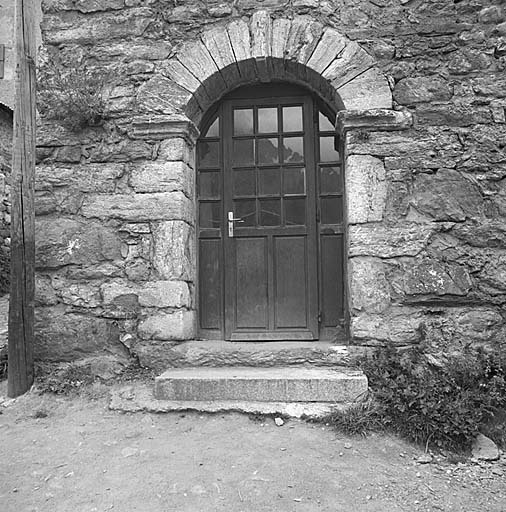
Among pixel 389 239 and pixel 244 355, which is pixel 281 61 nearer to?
pixel 389 239

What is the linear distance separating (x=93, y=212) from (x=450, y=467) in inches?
117

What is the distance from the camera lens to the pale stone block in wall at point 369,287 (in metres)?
3.49

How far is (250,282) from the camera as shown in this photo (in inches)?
157

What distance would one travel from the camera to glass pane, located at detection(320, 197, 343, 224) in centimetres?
391

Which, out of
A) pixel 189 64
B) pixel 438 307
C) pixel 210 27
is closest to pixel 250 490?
pixel 438 307

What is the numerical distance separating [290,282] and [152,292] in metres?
1.10

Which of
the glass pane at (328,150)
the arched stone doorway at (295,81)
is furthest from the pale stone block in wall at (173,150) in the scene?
the glass pane at (328,150)

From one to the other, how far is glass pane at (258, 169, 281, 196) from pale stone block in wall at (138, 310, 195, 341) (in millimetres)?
1190

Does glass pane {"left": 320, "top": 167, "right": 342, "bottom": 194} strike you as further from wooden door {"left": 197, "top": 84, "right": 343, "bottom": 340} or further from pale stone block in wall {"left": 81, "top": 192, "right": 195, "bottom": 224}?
pale stone block in wall {"left": 81, "top": 192, "right": 195, "bottom": 224}

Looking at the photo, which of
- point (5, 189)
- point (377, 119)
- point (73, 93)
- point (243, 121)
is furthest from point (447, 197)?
point (5, 189)

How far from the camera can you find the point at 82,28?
3.92m

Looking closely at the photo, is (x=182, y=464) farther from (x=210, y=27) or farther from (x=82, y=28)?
(x=82, y=28)

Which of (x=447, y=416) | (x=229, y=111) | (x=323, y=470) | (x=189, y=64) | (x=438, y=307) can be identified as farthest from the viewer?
(x=229, y=111)

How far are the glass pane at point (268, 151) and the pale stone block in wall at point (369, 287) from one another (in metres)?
1.14
